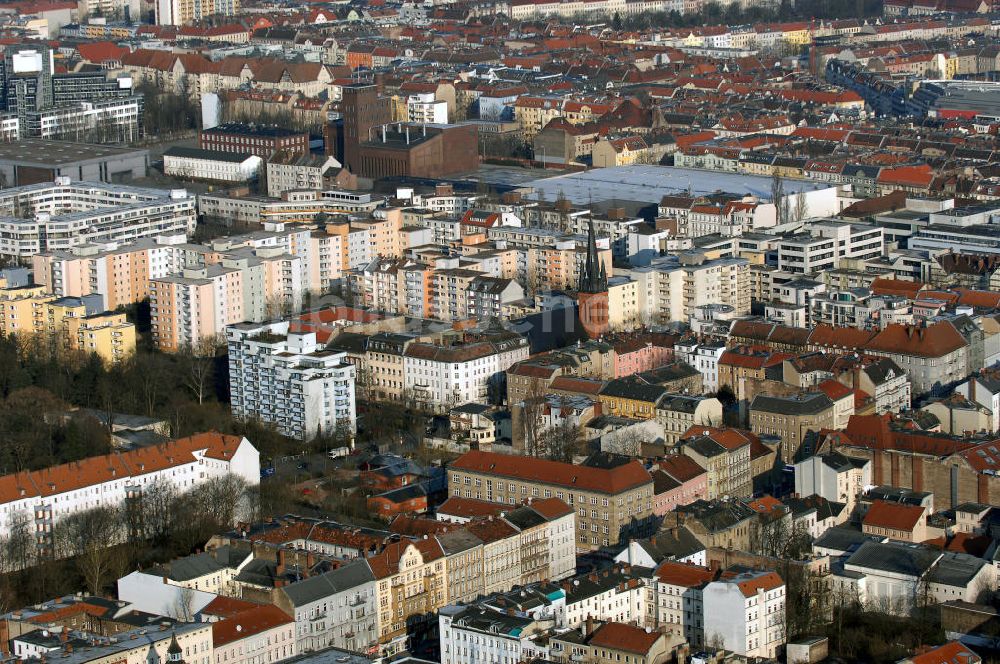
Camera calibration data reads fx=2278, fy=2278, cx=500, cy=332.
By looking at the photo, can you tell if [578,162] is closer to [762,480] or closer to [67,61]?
[67,61]

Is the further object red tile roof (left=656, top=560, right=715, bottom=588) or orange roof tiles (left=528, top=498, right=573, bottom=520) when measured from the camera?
orange roof tiles (left=528, top=498, right=573, bottom=520)

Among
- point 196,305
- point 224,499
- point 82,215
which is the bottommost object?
point 224,499

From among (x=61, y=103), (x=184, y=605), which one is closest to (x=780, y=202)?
(x=184, y=605)

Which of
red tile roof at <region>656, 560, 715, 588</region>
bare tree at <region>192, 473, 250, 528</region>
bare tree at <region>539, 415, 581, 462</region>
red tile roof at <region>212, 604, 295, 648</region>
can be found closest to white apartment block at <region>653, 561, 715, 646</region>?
red tile roof at <region>656, 560, 715, 588</region>

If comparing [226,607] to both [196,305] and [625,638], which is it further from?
[196,305]

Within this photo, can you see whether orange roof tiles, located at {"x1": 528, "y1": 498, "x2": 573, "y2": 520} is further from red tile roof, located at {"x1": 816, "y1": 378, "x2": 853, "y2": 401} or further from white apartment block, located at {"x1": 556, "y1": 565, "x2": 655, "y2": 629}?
red tile roof, located at {"x1": 816, "y1": 378, "x2": 853, "y2": 401}

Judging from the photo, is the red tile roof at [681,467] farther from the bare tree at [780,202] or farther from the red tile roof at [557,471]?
the bare tree at [780,202]
